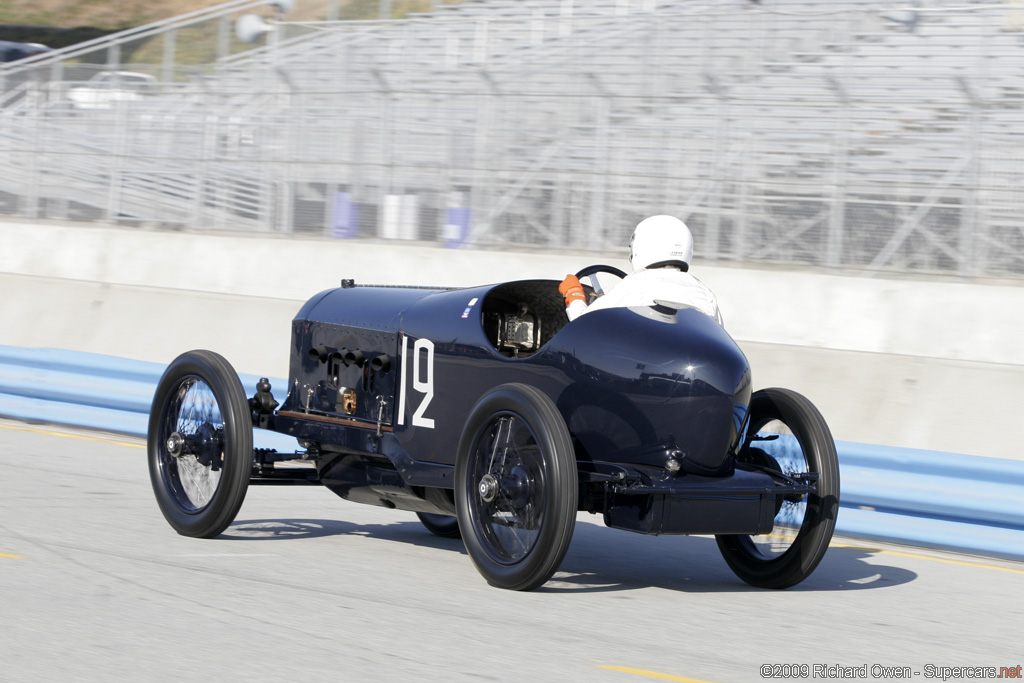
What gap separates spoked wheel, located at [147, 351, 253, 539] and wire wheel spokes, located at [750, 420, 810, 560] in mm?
2514

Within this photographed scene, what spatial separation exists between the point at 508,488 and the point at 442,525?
201 centimetres

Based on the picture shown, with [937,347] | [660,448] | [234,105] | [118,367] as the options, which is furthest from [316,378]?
[234,105]

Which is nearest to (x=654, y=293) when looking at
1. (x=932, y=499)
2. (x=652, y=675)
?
(x=652, y=675)

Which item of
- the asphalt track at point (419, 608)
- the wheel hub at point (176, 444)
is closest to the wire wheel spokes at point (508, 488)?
the asphalt track at point (419, 608)

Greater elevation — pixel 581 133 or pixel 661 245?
pixel 581 133

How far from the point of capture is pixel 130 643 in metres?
4.86

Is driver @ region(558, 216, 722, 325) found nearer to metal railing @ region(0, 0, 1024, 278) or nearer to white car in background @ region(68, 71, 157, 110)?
metal railing @ region(0, 0, 1024, 278)

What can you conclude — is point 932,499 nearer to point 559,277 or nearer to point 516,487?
point 516,487

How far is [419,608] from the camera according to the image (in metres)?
5.67

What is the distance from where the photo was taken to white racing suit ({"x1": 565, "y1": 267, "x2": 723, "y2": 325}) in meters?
6.27

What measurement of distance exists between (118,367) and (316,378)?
4.61 metres

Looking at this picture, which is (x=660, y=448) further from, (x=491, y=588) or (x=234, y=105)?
(x=234, y=105)

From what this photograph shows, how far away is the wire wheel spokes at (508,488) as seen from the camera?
5.93 metres

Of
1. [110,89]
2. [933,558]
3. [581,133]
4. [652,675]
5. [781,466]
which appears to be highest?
[110,89]
